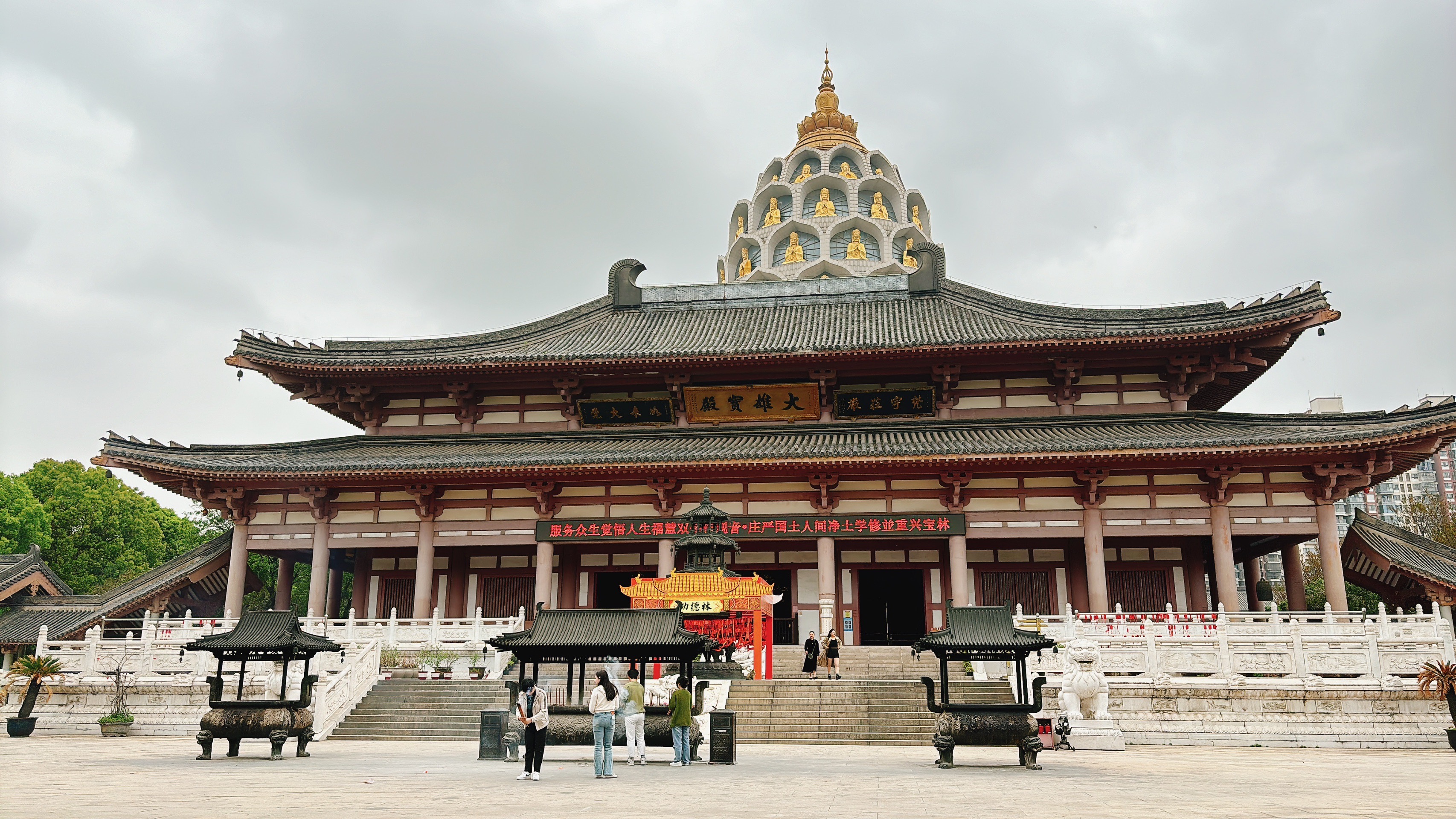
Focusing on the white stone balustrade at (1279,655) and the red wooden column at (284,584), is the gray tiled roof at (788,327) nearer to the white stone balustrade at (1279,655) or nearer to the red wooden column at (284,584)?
the red wooden column at (284,584)

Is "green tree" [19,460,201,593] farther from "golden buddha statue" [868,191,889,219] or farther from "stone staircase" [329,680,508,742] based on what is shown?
"golden buddha statue" [868,191,889,219]

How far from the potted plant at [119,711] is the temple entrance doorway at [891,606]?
723 inches

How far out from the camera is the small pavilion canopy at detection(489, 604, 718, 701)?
51.3 ft

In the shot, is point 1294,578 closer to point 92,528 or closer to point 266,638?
point 266,638

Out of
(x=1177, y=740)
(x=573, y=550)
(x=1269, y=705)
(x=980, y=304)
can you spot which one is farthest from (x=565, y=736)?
(x=980, y=304)

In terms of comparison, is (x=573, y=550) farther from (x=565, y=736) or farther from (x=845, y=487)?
(x=565, y=736)

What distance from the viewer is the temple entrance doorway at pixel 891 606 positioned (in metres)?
29.6

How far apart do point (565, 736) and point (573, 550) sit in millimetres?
15165

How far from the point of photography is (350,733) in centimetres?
2020

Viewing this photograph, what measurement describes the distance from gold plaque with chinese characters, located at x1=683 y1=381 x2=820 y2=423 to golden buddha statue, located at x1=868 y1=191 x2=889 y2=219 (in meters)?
32.1

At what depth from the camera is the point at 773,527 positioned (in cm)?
2791

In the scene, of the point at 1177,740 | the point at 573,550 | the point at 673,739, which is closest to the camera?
the point at 673,739

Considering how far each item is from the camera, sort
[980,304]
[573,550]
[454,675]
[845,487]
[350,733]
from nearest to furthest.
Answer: [350,733] → [454,675] → [845,487] → [573,550] → [980,304]

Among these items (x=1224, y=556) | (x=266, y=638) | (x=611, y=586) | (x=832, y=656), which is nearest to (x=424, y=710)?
(x=266, y=638)
